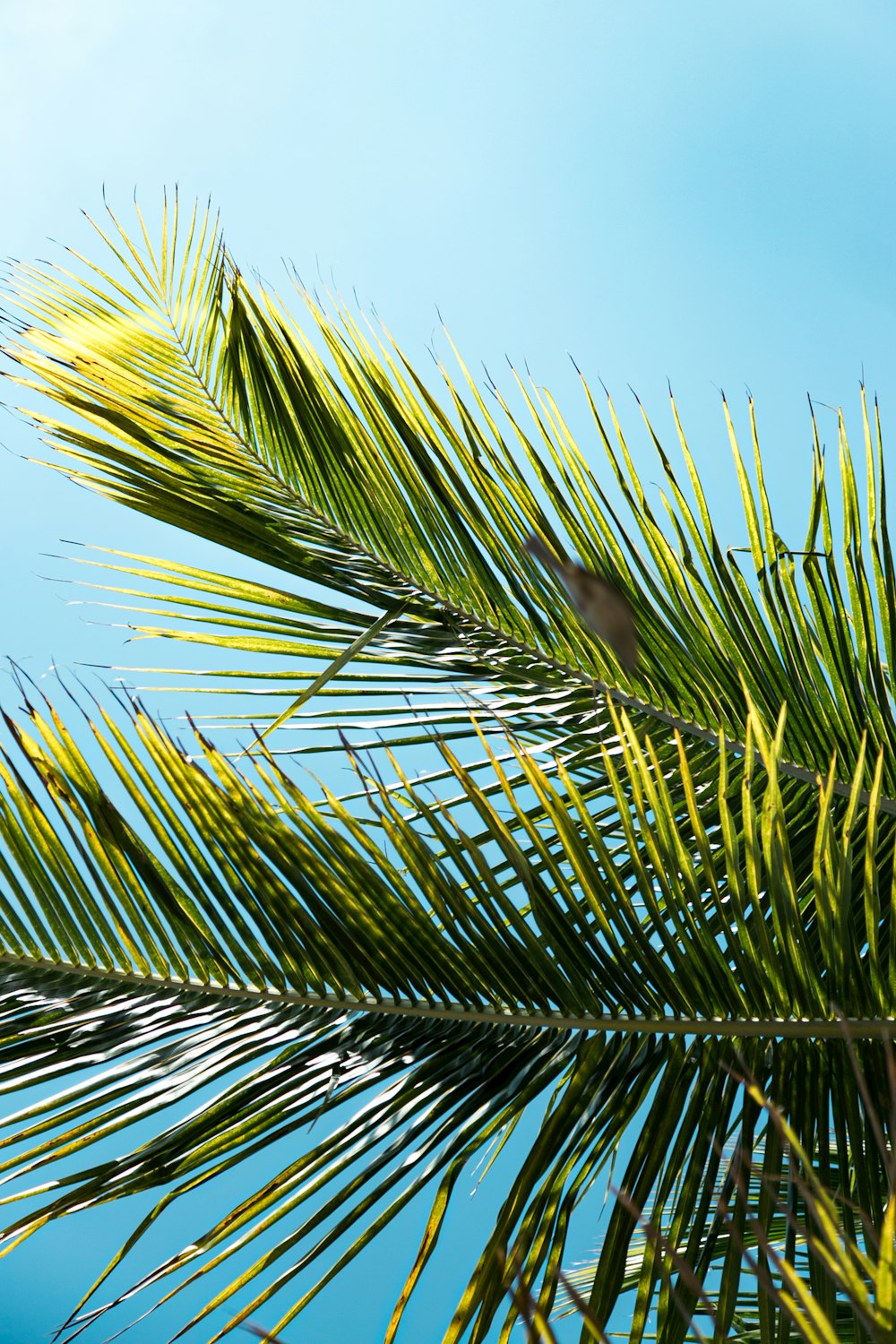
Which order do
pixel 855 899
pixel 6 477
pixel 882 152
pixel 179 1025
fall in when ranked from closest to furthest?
pixel 179 1025 → pixel 855 899 → pixel 882 152 → pixel 6 477

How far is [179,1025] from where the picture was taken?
0.69m

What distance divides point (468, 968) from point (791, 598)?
0.50 meters

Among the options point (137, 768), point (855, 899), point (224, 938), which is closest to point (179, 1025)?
point (224, 938)

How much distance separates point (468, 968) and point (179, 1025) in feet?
0.56

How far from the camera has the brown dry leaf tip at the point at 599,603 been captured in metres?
0.94

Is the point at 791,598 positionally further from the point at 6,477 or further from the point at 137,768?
the point at 6,477

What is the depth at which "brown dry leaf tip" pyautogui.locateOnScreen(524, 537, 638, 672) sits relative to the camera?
937 mm

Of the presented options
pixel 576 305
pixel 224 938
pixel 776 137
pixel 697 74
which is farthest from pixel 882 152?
pixel 224 938

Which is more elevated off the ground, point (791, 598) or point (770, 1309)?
point (791, 598)

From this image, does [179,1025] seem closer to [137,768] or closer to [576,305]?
[137,768]

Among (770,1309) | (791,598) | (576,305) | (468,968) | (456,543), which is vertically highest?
(576,305)

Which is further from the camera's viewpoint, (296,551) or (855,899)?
(296,551)

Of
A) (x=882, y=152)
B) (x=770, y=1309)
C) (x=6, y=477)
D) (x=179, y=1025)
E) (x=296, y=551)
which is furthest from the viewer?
(x=6, y=477)

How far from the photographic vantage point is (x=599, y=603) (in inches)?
39.2
